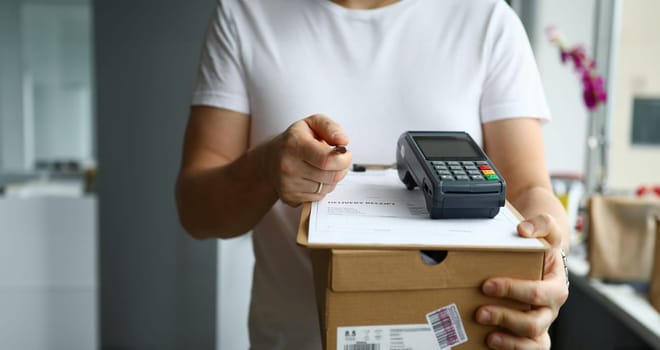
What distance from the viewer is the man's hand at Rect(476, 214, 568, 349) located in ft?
1.40

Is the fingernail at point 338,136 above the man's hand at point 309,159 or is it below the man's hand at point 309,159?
above

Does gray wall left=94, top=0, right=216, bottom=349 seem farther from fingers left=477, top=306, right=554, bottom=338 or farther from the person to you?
fingers left=477, top=306, right=554, bottom=338

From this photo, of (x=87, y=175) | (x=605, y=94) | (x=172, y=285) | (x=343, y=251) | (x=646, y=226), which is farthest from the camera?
(x=87, y=175)

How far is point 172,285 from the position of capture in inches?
85.7

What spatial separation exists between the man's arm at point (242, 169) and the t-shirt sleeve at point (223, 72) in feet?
0.05

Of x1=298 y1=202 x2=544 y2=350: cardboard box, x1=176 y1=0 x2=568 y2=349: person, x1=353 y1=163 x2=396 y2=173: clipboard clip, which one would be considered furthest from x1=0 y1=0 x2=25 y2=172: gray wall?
x1=298 y1=202 x2=544 y2=350: cardboard box

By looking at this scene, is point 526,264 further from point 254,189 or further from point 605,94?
point 605,94

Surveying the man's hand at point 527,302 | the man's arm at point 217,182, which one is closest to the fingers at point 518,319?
the man's hand at point 527,302

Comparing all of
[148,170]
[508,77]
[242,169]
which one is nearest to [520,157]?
[508,77]

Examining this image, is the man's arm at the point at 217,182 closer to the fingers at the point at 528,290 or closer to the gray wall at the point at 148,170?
the fingers at the point at 528,290

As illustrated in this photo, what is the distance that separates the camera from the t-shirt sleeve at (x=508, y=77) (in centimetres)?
71

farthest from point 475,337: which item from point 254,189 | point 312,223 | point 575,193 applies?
point 575,193

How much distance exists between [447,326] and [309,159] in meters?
0.18

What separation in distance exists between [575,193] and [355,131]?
3.79 feet
